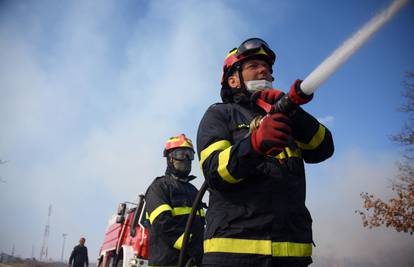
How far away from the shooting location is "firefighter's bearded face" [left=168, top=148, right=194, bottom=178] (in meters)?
5.46

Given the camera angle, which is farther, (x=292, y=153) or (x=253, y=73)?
(x=253, y=73)

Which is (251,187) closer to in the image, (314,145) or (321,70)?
(314,145)

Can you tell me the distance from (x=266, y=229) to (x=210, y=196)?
0.51 meters

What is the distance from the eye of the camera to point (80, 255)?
49.2 ft

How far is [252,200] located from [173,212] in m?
2.63

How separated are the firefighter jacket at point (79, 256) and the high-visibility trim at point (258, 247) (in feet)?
48.5

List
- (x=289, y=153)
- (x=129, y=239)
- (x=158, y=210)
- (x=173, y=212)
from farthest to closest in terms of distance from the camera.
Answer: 1. (x=129, y=239)
2. (x=173, y=212)
3. (x=158, y=210)
4. (x=289, y=153)

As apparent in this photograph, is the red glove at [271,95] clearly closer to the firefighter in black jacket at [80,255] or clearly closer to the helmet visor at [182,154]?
the helmet visor at [182,154]

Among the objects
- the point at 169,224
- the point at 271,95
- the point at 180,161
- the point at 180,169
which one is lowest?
the point at 169,224

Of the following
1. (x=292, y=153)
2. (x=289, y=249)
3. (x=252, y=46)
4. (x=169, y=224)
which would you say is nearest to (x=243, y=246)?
(x=289, y=249)

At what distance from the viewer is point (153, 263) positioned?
425 cm

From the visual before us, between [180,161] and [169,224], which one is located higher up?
[180,161]

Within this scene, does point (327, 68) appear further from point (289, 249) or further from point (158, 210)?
point (158, 210)

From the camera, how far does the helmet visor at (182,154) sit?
555cm
